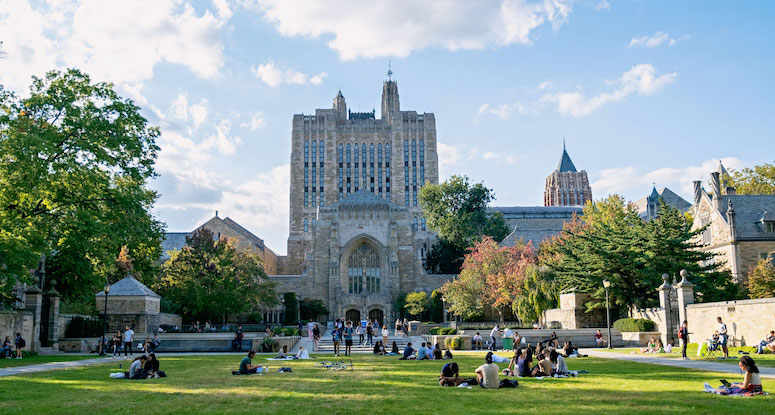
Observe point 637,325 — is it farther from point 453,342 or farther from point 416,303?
point 416,303

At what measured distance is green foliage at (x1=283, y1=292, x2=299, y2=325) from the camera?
64.6m

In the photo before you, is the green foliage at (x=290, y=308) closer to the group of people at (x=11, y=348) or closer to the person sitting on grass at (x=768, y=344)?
the group of people at (x=11, y=348)

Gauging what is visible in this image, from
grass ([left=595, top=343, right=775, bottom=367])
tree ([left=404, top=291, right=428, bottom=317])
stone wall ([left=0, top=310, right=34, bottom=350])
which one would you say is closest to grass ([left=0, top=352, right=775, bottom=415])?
grass ([left=595, top=343, right=775, bottom=367])

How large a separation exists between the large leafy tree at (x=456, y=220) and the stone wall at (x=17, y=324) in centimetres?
4887

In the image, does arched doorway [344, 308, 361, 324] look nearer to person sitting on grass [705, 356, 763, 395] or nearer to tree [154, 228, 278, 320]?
tree [154, 228, 278, 320]

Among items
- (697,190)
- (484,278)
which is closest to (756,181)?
(697,190)

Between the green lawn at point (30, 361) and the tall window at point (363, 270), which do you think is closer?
the green lawn at point (30, 361)

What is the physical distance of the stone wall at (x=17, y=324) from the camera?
26.0 m

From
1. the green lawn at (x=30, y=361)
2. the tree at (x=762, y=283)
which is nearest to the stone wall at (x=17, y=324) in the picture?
the green lawn at (x=30, y=361)

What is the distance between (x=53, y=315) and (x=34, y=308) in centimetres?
239

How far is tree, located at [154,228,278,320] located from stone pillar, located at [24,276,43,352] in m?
18.4

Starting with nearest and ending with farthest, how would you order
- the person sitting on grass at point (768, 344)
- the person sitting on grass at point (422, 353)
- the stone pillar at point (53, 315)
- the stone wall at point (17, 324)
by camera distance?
the person sitting on grass at point (768, 344) < the person sitting on grass at point (422, 353) < the stone wall at point (17, 324) < the stone pillar at point (53, 315)

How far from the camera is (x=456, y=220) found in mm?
73938

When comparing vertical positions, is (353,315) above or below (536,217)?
below
